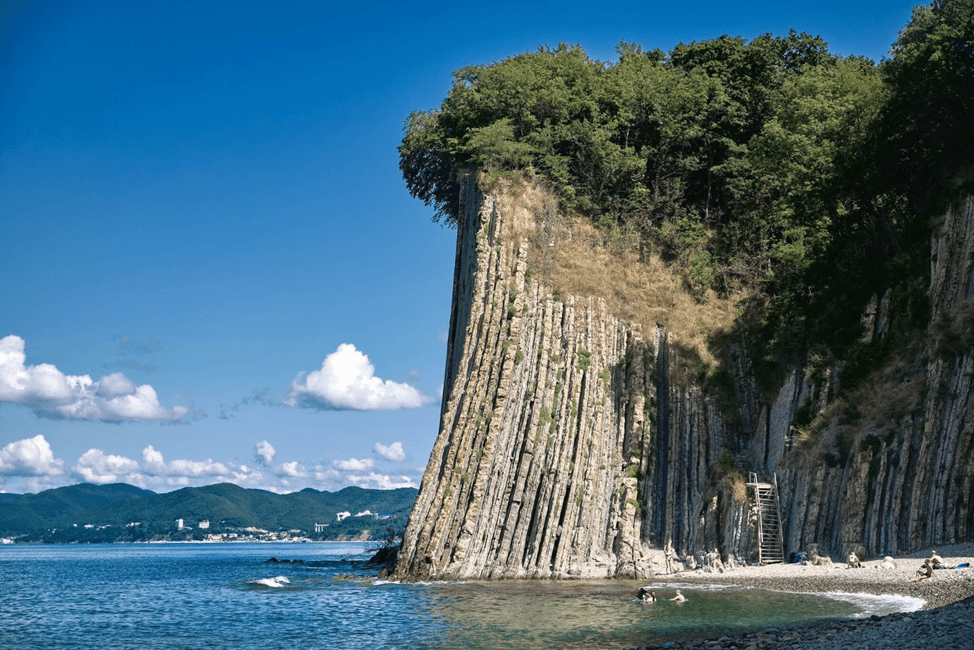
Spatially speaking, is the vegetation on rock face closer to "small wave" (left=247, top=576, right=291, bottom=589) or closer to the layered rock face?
the layered rock face

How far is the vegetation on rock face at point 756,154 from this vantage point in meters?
32.3

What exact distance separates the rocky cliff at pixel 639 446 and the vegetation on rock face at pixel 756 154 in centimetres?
237

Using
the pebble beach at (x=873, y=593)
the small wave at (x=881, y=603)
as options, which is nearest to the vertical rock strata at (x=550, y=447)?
the pebble beach at (x=873, y=593)

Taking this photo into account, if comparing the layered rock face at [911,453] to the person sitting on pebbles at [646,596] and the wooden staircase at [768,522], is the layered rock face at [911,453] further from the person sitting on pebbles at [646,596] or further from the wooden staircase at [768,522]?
the person sitting on pebbles at [646,596]

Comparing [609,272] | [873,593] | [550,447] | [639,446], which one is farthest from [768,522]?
[609,272]

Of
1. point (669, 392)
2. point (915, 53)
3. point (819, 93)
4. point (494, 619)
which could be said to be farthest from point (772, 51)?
point (494, 619)

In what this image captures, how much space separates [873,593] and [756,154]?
77.8 ft

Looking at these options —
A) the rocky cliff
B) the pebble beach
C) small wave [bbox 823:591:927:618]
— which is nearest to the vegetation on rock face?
the rocky cliff

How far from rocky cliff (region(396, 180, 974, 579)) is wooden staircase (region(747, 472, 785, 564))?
374 mm

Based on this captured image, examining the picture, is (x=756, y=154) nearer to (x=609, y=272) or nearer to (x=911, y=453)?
(x=609, y=272)

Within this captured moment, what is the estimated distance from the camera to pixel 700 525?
34375mm

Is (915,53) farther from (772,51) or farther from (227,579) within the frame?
(227,579)

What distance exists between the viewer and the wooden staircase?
3231cm

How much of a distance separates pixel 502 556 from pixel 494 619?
30.8 feet
